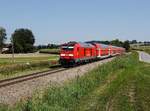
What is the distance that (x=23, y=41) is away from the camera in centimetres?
18488

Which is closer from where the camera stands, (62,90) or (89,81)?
(62,90)

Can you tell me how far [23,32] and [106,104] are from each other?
584 ft

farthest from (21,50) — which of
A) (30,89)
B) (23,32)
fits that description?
(30,89)

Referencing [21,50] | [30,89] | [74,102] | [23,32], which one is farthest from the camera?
[23,32]

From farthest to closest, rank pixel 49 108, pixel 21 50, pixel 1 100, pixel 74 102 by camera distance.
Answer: pixel 21 50 → pixel 1 100 → pixel 74 102 → pixel 49 108

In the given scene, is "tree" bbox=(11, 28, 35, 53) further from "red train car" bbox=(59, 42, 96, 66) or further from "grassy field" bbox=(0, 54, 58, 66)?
"red train car" bbox=(59, 42, 96, 66)

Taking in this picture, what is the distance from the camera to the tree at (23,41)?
17493cm

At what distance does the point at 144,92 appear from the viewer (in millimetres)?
21781

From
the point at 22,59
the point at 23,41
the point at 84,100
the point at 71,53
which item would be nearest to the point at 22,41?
the point at 23,41

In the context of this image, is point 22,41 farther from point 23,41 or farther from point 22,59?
point 22,59

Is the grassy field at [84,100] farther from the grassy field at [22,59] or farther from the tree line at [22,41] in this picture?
the tree line at [22,41]

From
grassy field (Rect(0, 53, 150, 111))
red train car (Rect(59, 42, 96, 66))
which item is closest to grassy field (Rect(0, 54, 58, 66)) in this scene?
red train car (Rect(59, 42, 96, 66))

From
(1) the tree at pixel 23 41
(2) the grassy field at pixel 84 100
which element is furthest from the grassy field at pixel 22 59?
(1) the tree at pixel 23 41

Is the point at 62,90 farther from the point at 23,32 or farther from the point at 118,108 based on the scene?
the point at 23,32
